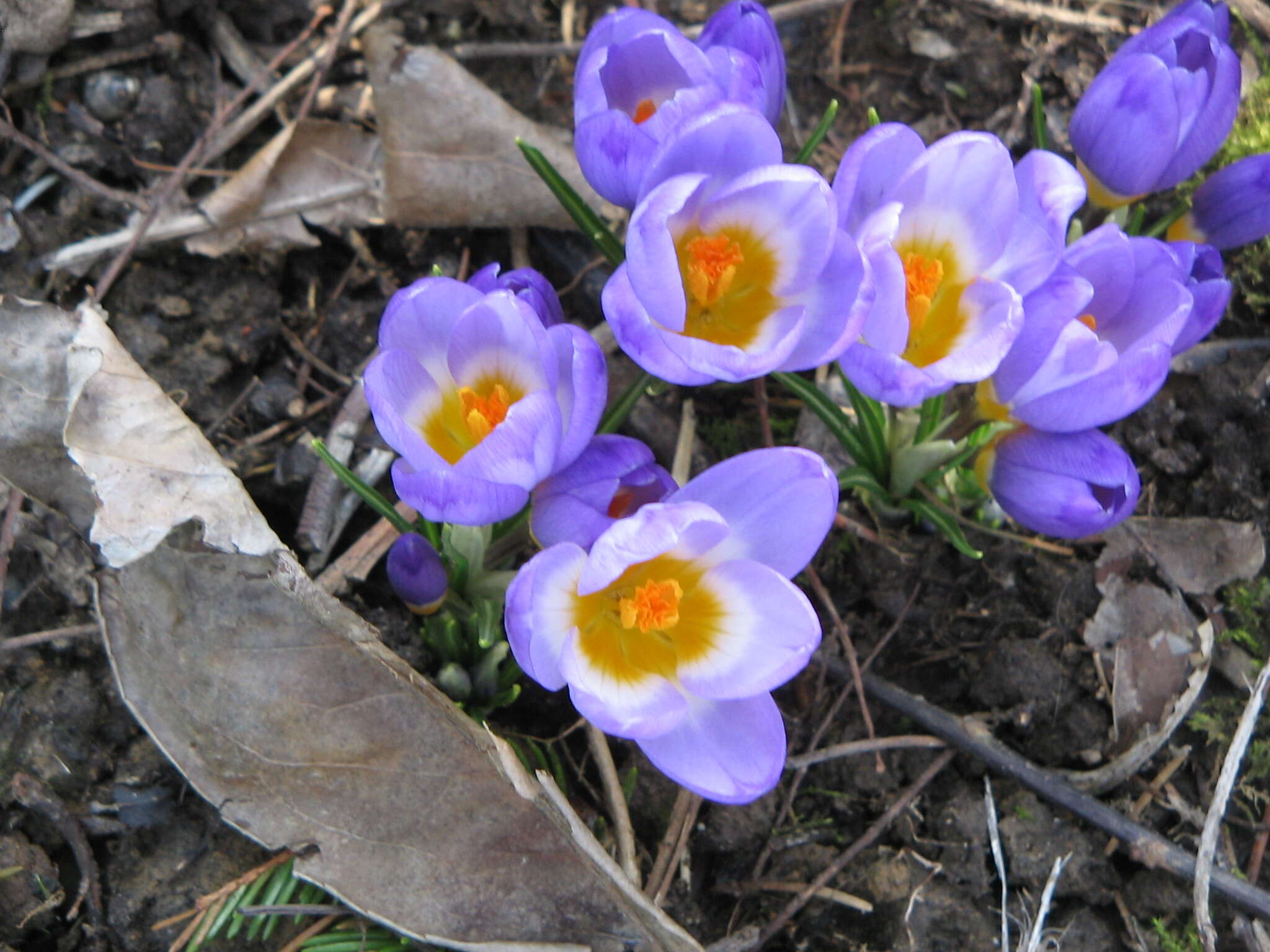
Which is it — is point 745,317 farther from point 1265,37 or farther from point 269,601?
point 1265,37

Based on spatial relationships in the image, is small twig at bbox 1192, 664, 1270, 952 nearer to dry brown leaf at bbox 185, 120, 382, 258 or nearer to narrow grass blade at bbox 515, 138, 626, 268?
narrow grass blade at bbox 515, 138, 626, 268

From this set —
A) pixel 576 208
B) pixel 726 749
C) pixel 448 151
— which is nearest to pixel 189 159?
pixel 448 151

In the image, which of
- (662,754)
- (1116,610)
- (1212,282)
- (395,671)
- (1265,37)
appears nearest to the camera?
(662,754)

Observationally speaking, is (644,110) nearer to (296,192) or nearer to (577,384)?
(577,384)

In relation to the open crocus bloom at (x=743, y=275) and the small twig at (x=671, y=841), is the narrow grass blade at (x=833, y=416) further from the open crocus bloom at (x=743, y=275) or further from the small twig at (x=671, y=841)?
the small twig at (x=671, y=841)

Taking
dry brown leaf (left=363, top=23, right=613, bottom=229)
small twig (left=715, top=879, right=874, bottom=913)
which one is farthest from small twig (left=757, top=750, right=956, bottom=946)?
dry brown leaf (left=363, top=23, right=613, bottom=229)

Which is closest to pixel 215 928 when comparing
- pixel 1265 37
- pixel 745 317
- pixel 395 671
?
pixel 395 671
